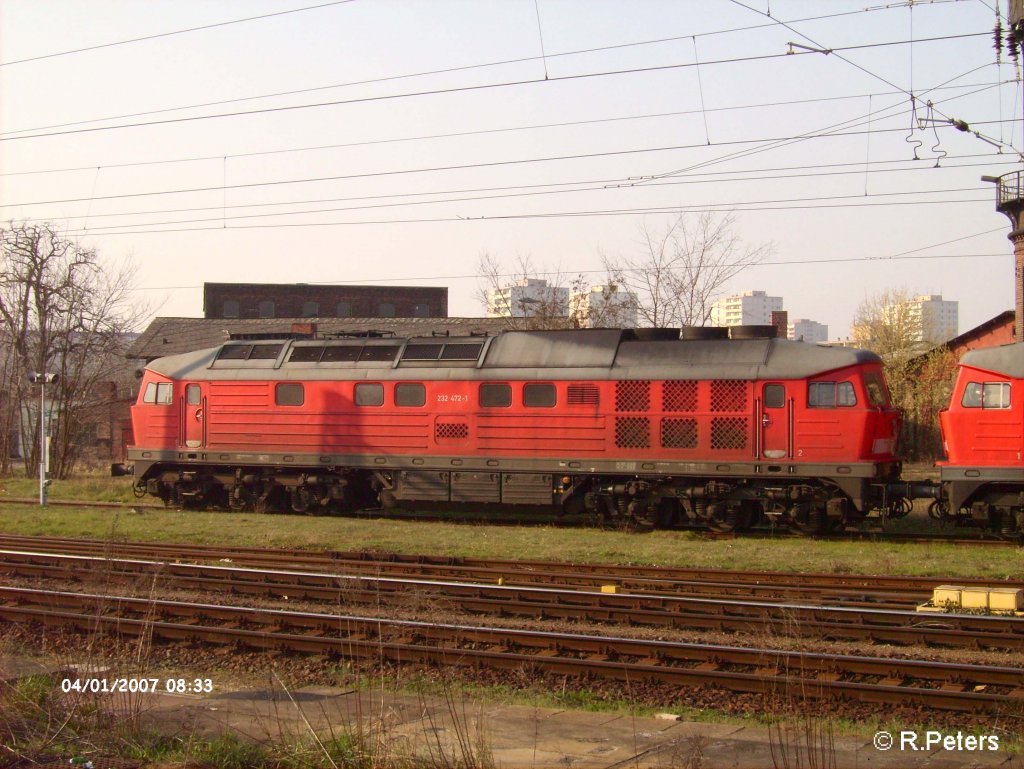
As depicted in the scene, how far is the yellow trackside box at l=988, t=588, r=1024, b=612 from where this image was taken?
11992mm

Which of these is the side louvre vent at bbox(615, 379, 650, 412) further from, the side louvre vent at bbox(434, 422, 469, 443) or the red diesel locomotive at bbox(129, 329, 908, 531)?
the side louvre vent at bbox(434, 422, 469, 443)

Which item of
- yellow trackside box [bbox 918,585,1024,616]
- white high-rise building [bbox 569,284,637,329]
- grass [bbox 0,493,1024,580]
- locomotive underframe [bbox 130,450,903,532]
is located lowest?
grass [bbox 0,493,1024,580]

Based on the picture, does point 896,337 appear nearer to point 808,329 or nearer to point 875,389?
point 875,389

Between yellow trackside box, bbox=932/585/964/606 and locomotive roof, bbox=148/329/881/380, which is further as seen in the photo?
locomotive roof, bbox=148/329/881/380

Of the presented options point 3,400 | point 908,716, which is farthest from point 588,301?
point 908,716

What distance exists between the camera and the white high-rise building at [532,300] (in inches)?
1638

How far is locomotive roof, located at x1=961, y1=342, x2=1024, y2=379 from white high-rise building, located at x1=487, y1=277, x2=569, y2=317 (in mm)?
23939

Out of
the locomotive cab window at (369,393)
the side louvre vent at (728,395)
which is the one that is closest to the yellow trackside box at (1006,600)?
the side louvre vent at (728,395)

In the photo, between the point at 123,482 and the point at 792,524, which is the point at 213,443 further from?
the point at 792,524

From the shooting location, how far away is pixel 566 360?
2111cm

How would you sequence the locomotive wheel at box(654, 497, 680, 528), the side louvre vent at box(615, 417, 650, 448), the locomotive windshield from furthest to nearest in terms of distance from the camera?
the locomotive wheel at box(654, 497, 680, 528) → the side louvre vent at box(615, 417, 650, 448) → the locomotive windshield

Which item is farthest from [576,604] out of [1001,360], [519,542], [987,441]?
[1001,360]

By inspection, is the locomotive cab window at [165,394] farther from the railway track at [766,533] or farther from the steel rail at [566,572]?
the steel rail at [566,572]

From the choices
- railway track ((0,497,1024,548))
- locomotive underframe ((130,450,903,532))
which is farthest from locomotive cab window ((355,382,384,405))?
railway track ((0,497,1024,548))
